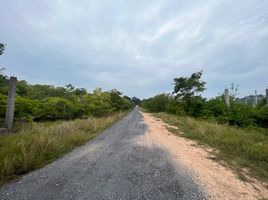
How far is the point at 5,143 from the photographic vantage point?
6566 mm

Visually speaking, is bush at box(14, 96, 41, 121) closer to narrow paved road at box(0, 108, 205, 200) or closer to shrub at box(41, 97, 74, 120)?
narrow paved road at box(0, 108, 205, 200)

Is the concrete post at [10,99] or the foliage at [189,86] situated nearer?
the concrete post at [10,99]

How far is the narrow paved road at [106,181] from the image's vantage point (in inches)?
167

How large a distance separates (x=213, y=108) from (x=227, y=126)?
278 inches

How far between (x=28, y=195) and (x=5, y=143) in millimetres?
2995

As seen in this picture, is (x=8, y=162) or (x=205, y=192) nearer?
(x=205, y=192)

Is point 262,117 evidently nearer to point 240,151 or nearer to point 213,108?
point 213,108

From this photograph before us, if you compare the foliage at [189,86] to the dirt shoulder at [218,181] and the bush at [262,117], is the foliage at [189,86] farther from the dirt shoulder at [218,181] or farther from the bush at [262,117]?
the dirt shoulder at [218,181]

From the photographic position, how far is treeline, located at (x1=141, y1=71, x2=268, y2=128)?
1758 cm

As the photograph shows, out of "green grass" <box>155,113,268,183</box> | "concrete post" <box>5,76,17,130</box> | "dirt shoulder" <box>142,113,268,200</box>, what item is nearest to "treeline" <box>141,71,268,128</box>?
"green grass" <box>155,113,268,183</box>

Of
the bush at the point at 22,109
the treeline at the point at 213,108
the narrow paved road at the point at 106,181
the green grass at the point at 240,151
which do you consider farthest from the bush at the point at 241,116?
the bush at the point at 22,109

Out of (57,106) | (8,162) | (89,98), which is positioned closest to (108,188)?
(8,162)

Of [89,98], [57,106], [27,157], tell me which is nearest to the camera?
[27,157]

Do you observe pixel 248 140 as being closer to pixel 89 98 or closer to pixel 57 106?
pixel 89 98
